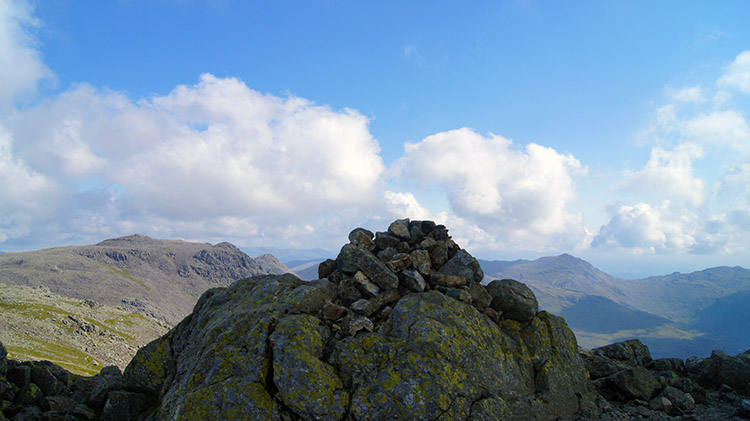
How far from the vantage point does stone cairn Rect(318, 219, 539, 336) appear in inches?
608

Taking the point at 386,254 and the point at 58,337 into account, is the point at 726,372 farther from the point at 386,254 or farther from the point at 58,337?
the point at 58,337

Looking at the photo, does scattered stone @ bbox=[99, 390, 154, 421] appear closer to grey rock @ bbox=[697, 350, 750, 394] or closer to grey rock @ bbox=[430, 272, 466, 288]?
grey rock @ bbox=[430, 272, 466, 288]

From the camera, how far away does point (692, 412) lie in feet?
51.0

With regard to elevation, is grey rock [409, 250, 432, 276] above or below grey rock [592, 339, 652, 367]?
above

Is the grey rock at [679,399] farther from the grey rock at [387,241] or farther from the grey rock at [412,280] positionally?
the grey rock at [387,241]

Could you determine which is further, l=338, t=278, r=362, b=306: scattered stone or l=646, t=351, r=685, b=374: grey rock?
l=646, t=351, r=685, b=374: grey rock

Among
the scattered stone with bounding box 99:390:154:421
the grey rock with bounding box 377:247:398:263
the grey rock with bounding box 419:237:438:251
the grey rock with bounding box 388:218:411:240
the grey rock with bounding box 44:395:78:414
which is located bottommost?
the grey rock with bounding box 44:395:78:414

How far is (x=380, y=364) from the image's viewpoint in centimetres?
1283

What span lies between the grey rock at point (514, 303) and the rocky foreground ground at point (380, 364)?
57mm

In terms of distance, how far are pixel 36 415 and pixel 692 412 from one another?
27066mm

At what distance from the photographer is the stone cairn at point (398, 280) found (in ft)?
50.7

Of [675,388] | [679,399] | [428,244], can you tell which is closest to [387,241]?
[428,244]

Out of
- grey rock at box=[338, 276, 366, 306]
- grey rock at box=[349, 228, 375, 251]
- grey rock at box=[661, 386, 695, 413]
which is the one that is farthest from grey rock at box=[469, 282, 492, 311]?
grey rock at box=[661, 386, 695, 413]

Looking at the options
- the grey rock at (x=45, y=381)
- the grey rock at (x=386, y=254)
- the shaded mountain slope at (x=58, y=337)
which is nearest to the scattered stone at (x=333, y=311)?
the grey rock at (x=386, y=254)
